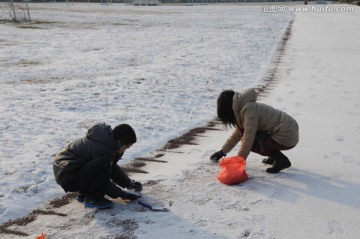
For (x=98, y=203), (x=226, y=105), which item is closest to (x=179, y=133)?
(x=226, y=105)

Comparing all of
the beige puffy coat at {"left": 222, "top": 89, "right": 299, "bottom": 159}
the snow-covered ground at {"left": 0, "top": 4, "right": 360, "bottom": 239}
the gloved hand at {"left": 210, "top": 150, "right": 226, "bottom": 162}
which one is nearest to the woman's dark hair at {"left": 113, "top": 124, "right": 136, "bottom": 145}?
the snow-covered ground at {"left": 0, "top": 4, "right": 360, "bottom": 239}

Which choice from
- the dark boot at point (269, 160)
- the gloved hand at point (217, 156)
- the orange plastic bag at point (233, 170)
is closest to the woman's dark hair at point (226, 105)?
the orange plastic bag at point (233, 170)

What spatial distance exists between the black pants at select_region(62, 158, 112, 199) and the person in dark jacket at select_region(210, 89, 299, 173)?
3.65 ft

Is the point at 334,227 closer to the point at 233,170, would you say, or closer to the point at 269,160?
the point at 233,170

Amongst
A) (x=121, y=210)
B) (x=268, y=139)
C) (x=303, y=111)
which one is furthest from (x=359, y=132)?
(x=121, y=210)

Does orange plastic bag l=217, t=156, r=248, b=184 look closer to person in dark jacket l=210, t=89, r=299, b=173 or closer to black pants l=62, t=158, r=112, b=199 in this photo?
person in dark jacket l=210, t=89, r=299, b=173

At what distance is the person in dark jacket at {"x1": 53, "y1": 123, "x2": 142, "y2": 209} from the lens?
2.79 m

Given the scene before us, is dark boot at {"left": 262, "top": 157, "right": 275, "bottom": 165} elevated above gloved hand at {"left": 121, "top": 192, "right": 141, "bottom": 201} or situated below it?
below

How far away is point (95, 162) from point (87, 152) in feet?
0.42

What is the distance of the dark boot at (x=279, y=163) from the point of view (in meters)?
3.48

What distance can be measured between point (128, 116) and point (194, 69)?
4189mm

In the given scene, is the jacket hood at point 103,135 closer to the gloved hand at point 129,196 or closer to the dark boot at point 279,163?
the gloved hand at point 129,196

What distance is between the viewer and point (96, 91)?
22.5 feet

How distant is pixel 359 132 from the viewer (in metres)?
4.73
